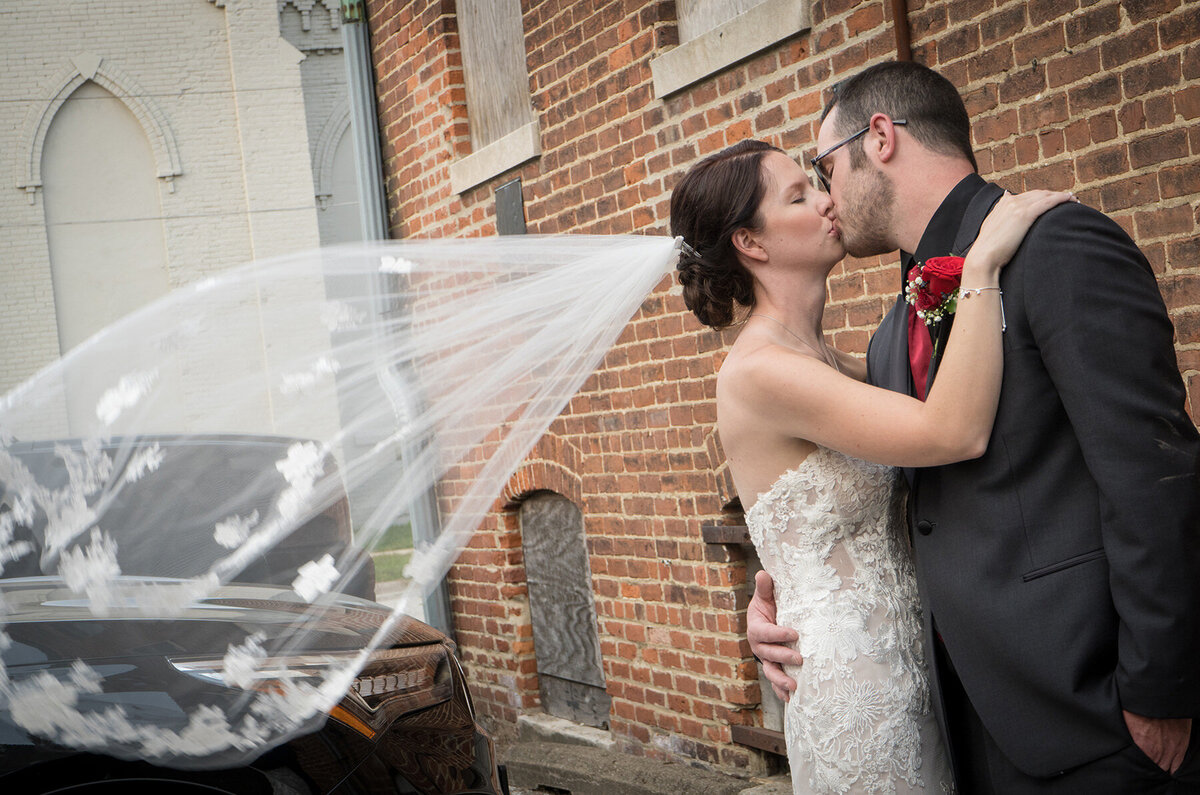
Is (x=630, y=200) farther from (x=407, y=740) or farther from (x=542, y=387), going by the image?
(x=407, y=740)

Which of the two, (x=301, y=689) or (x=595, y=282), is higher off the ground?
(x=595, y=282)

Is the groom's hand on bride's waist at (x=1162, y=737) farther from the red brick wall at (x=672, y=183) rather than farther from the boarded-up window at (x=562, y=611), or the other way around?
the boarded-up window at (x=562, y=611)

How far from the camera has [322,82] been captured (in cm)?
2758

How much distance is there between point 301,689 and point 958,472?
1717 millimetres

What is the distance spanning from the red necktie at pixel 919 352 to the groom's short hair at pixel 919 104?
373 millimetres

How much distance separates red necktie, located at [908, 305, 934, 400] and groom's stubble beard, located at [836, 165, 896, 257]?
20 centimetres

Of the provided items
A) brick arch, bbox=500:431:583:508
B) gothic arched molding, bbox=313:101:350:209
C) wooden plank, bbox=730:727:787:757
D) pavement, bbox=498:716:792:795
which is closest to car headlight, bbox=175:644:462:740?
wooden plank, bbox=730:727:787:757

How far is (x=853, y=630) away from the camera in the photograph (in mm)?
2666

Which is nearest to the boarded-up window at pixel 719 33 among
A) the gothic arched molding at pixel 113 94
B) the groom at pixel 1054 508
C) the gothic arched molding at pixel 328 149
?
the groom at pixel 1054 508

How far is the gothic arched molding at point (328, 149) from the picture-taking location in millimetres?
27547

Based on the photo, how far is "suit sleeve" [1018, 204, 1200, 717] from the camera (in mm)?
1964

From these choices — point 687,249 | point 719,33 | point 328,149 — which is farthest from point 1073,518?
point 328,149

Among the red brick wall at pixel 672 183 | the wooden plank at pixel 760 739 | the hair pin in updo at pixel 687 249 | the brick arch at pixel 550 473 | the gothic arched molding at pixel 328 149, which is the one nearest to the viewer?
the hair pin in updo at pixel 687 249

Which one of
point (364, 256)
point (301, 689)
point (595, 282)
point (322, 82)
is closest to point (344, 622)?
point (301, 689)
